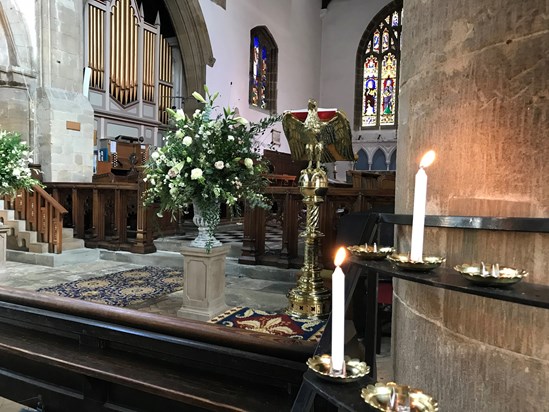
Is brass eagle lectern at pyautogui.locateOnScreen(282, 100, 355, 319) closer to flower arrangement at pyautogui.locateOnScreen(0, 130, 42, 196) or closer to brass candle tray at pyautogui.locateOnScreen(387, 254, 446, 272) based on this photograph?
brass candle tray at pyautogui.locateOnScreen(387, 254, 446, 272)

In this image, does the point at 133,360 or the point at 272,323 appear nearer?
the point at 133,360

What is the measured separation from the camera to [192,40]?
1092 centimetres

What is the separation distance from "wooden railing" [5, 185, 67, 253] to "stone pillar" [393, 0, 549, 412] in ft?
19.0

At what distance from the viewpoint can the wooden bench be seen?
5.05 ft

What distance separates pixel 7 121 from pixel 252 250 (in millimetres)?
5303

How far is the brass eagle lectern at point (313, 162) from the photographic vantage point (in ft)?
11.4

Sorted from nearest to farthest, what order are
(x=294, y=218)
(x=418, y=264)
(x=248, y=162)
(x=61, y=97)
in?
(x=418, y=264) < (x=248, y=162) < (x=294, y=218) < (x=61, y=97)

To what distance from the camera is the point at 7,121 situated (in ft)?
24.0

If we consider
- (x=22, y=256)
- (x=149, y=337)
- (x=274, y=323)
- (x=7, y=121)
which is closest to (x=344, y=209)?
(x=274, y=323)

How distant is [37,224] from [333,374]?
6572 millimetres

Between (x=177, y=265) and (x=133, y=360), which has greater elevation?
(x=133, y=360)

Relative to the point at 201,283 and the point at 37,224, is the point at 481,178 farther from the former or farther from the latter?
the point at 37,224

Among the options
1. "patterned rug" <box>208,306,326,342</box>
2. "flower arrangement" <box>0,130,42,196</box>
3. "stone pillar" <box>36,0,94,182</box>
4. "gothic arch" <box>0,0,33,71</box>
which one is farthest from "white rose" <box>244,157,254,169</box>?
"gothic arch" <box>0,0,33,71</box>

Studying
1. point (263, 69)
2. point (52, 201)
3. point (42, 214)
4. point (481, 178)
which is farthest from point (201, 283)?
point (263, 69)
